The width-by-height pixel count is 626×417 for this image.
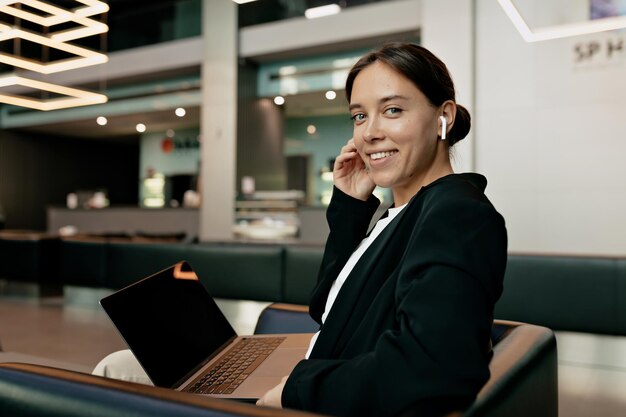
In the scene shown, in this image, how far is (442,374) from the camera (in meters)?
0.63

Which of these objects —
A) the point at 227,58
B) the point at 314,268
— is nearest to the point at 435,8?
the point at 227,58

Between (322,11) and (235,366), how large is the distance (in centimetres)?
741

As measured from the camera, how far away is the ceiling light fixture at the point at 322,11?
7.64 meters

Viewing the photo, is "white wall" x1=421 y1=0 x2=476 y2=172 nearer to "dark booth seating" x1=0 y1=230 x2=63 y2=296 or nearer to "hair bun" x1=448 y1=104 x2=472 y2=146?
"dark booth seating" x1=0 y1=230 x2=63 y2=296

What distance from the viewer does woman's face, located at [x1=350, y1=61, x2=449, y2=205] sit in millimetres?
935

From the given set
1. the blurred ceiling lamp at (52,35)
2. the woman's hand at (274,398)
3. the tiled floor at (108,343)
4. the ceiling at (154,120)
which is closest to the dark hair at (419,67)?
the woman's hand at (274,398)

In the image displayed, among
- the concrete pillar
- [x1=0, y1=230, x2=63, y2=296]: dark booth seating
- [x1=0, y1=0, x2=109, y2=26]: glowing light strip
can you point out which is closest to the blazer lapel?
[x1=0, y1=0, x2=109, y2=26]: glowing light strip

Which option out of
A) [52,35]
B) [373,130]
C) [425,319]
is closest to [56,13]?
[52,35]

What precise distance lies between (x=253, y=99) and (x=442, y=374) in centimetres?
873

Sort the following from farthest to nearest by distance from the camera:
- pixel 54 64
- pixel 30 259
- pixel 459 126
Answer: pixel 54 64, pixel 30 259, pixel 459 126

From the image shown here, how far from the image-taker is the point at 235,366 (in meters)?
1.12

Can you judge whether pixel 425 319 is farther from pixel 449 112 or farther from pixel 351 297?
pixel 449 112

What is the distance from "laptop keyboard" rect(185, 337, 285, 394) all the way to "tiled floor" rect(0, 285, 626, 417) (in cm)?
69

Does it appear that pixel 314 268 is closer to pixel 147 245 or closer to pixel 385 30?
pixel 147 245
